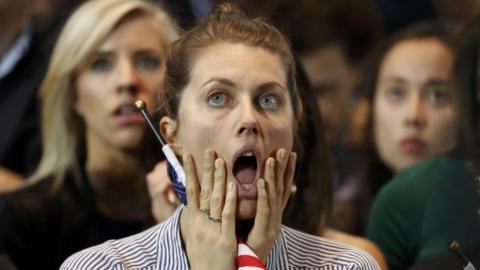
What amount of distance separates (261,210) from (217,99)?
264 millimetres

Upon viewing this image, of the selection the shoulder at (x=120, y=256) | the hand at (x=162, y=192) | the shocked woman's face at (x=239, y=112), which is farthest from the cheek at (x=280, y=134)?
the hand at (x=162, y=192)

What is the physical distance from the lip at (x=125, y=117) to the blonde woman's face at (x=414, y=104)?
2.91ft

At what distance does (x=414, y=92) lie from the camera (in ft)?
13.4

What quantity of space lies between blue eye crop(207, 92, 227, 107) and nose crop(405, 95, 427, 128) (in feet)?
5.32

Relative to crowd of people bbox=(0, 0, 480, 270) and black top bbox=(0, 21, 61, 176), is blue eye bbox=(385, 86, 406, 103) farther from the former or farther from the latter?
black top bbox=(0, 21, 61, 176)

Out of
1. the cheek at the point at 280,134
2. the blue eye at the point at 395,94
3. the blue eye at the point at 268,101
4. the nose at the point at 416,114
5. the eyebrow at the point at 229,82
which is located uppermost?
the eyebrow at the point at 229,82

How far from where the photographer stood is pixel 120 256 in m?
2.55

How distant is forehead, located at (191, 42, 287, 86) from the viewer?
8.33 feet

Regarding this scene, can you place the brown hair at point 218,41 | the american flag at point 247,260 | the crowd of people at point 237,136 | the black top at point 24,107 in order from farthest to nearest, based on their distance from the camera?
the black top at point 24,107, the brown hair at point 218,41, the crowd of people at point 237,136, the american flag at point 247,260

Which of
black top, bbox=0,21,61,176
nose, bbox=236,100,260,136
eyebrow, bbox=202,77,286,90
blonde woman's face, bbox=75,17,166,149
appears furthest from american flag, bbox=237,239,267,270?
black top, bbox=0,21,61,176

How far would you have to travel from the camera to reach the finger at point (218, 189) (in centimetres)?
241

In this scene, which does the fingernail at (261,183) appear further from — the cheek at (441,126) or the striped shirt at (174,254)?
the cheek at (441,126)

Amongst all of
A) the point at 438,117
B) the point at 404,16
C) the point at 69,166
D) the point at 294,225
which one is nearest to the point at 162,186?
the point at 294,225

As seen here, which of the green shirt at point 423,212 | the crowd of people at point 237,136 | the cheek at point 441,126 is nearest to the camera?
the crowd of people at point 237,136
